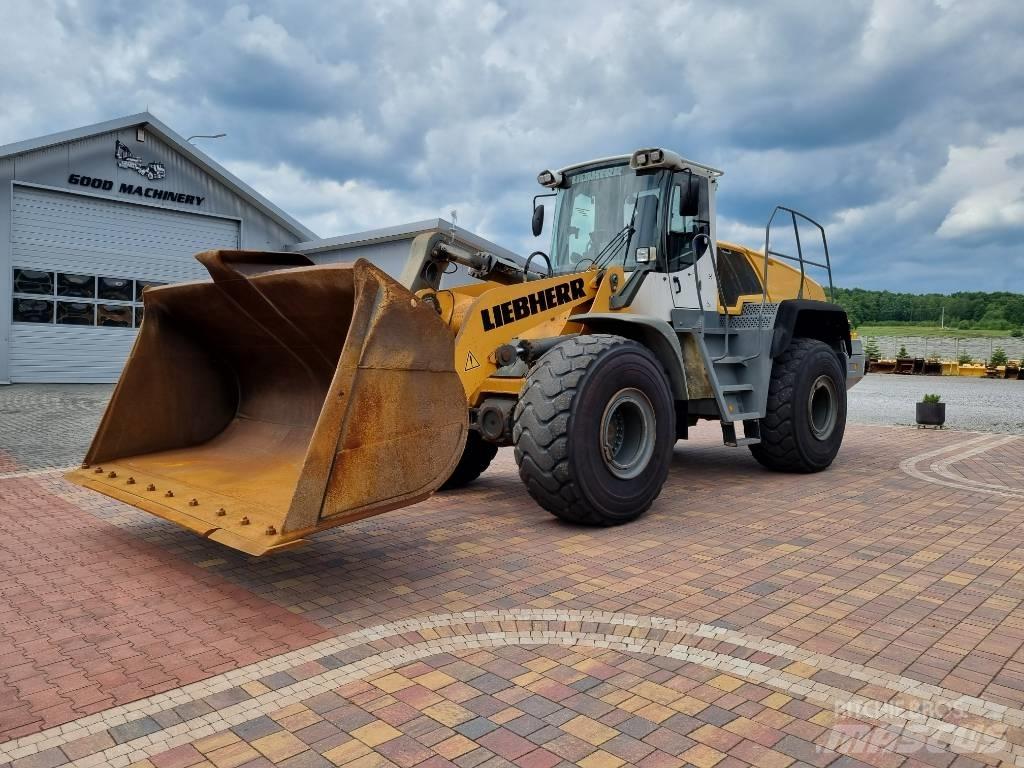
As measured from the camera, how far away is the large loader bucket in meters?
3.85

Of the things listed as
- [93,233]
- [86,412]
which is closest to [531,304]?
[86,412]

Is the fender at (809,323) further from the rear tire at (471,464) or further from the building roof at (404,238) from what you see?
the building roof at (404,238)

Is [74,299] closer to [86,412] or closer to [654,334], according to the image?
[86,412]

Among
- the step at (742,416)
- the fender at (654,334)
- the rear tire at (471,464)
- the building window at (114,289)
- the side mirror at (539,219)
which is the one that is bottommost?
the rear tire at (471,464)

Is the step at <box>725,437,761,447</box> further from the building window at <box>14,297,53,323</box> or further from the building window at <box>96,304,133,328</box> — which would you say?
the building window at <box>96,304,133,328</box>

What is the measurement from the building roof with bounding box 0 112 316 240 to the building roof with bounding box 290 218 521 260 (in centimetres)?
117

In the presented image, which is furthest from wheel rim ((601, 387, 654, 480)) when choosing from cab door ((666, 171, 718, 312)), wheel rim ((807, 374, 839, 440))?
wheel rim ((807, 374, 839, 440))

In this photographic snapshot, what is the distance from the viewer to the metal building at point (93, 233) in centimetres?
1730

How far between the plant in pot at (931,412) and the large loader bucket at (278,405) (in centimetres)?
1146

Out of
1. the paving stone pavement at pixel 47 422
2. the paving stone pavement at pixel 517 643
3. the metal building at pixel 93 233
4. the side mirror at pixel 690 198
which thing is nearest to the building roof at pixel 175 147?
the metal building at pixel 93 233

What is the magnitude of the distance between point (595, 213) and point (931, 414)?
8.90 meters

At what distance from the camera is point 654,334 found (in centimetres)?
632

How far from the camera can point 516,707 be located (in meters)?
2.96

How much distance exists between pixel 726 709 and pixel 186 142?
2012 centimetres
